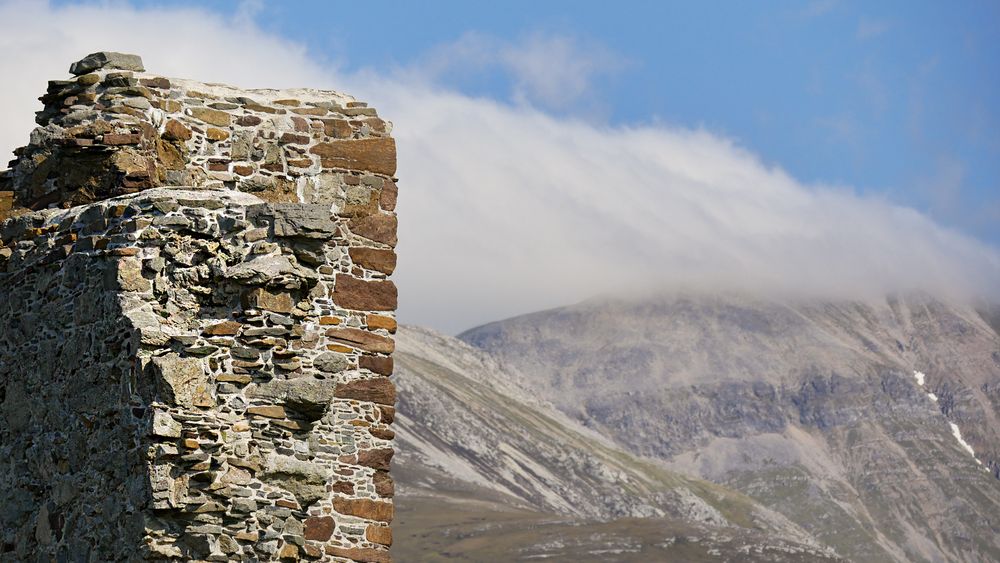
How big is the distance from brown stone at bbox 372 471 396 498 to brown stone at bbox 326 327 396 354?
147 cm

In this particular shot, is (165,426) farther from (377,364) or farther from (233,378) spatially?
(377,364)

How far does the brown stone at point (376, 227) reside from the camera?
20.4m

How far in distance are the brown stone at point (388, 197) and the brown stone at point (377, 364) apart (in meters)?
1.93

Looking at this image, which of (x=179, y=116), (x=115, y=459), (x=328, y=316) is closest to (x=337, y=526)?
(x=328, y=316)

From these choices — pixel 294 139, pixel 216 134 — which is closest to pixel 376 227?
pixel 294 139

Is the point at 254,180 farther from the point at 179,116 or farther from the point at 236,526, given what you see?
the point at 236,526

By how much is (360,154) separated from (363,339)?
2.54 m

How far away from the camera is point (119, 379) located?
1565 centimetres

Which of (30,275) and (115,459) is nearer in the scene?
(115,459)

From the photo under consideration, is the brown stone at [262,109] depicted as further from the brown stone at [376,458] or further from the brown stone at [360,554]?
the brown stone at [360,554]

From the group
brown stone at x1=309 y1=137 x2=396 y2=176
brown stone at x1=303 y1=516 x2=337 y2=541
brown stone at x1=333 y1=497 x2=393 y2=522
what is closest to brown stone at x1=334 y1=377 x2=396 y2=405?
brown stone at x1=333 y1=497 x2=393 y2=522

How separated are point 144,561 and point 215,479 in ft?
3.22

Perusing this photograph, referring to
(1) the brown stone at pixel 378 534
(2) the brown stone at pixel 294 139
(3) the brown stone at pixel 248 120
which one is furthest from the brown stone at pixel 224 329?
(2) the brown stone at pixel 294 139

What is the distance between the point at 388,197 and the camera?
20.7 meters
